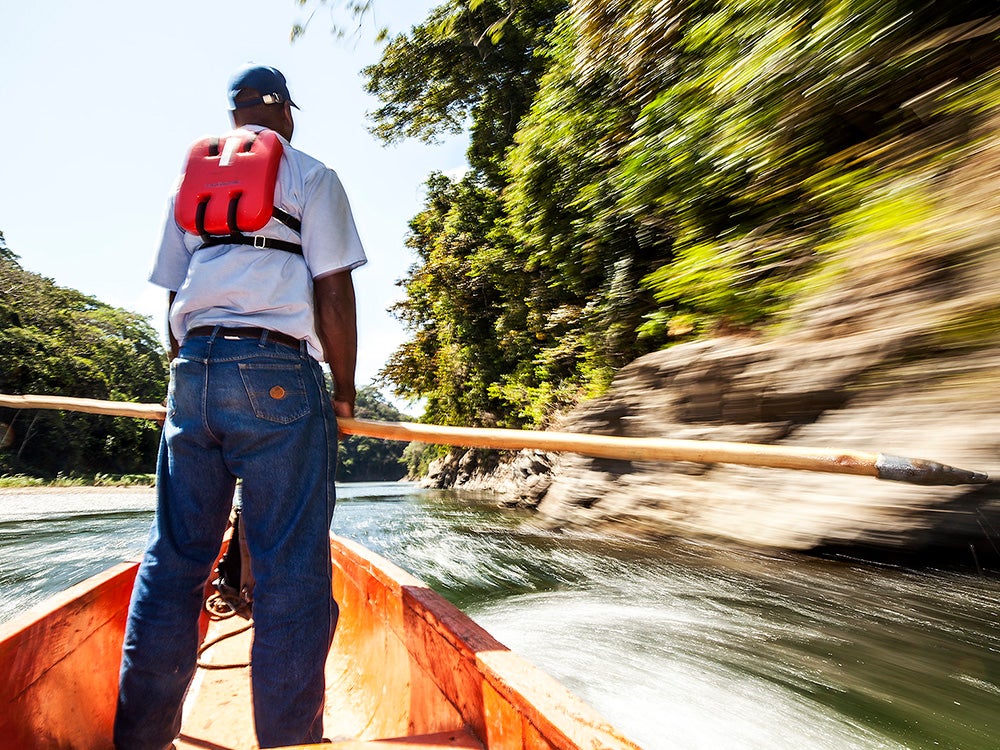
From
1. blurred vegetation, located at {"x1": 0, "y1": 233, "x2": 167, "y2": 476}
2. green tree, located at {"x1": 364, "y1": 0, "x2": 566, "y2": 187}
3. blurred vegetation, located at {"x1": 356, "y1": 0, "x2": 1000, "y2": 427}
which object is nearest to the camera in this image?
blurred vegetation, located at {"x1": 356, "y1": 0, "x2": 1000, "y2": 427}

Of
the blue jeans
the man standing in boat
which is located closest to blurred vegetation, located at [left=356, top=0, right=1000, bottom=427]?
the man standing in boat

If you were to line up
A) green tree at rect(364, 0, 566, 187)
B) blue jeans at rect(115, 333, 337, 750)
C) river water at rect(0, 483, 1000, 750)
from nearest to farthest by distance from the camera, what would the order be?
blue jeans at rect(115, 333, 337, 750)
river water at rect(0, 483, 1000, 750)
green tree at rect(364, 0, 566, 187)

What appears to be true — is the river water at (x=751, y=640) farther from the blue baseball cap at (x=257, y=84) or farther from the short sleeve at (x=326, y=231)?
the blue baseball cap at (x=257, y=84)

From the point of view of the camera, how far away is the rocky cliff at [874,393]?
232 cm

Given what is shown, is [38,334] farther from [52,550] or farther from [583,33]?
[583,33]

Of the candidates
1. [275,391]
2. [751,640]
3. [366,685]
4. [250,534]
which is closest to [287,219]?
[275,391]

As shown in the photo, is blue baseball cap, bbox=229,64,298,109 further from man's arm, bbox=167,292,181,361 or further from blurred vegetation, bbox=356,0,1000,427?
blurred vegetation, bbox=356,0,1000,427

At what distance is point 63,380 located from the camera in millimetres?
27547

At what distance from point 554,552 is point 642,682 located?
11.2 ft

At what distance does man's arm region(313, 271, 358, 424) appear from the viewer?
1451 mm

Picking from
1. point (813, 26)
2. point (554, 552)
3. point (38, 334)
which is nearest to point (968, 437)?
point (813, 26)

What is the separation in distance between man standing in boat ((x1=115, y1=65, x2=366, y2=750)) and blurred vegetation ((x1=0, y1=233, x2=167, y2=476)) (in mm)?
28348

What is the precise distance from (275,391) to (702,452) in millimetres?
1046

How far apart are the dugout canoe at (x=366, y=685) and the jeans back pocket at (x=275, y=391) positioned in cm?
69
